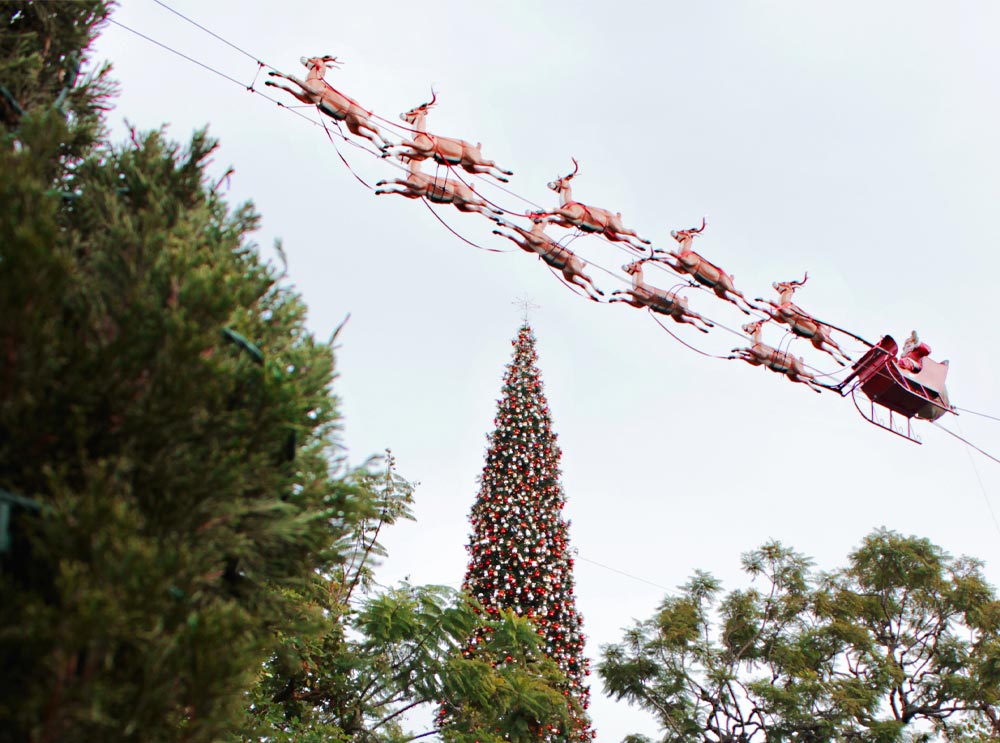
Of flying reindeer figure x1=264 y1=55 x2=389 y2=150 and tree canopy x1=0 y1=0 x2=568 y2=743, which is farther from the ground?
flying reindeer figure x1=264 y1=55 x2=389 y2=150

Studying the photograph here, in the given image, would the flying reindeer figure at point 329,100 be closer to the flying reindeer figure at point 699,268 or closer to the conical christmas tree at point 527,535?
the flying reindeer figure at point 699,268

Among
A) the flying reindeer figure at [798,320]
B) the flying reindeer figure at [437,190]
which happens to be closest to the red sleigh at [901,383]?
the flying reindeer figure at [798,320]

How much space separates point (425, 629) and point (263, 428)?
29.2ft

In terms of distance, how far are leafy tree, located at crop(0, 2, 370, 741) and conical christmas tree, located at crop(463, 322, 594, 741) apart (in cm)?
1410

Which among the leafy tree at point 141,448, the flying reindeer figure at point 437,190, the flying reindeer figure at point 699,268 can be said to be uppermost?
the flying reindeer figure at point 699,268

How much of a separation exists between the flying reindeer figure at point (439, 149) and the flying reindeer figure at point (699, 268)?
214 centimetres

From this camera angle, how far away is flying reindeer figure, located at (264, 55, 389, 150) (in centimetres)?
761

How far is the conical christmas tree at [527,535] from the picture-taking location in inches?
722

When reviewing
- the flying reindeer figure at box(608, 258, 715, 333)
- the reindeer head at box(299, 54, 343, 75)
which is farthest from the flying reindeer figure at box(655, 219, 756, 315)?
the reindeer head at box(299, 54, 343, 75)

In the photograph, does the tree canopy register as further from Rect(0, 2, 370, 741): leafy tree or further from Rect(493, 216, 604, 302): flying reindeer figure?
Rect(493, 216, 604, 302): flying reindeer figure

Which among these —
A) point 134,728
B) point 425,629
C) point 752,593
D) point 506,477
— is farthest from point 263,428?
point 752,593

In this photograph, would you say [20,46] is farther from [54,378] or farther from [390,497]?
[390,497]

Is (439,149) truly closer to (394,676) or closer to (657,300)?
(657,300)

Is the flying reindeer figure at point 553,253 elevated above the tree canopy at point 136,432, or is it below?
above
